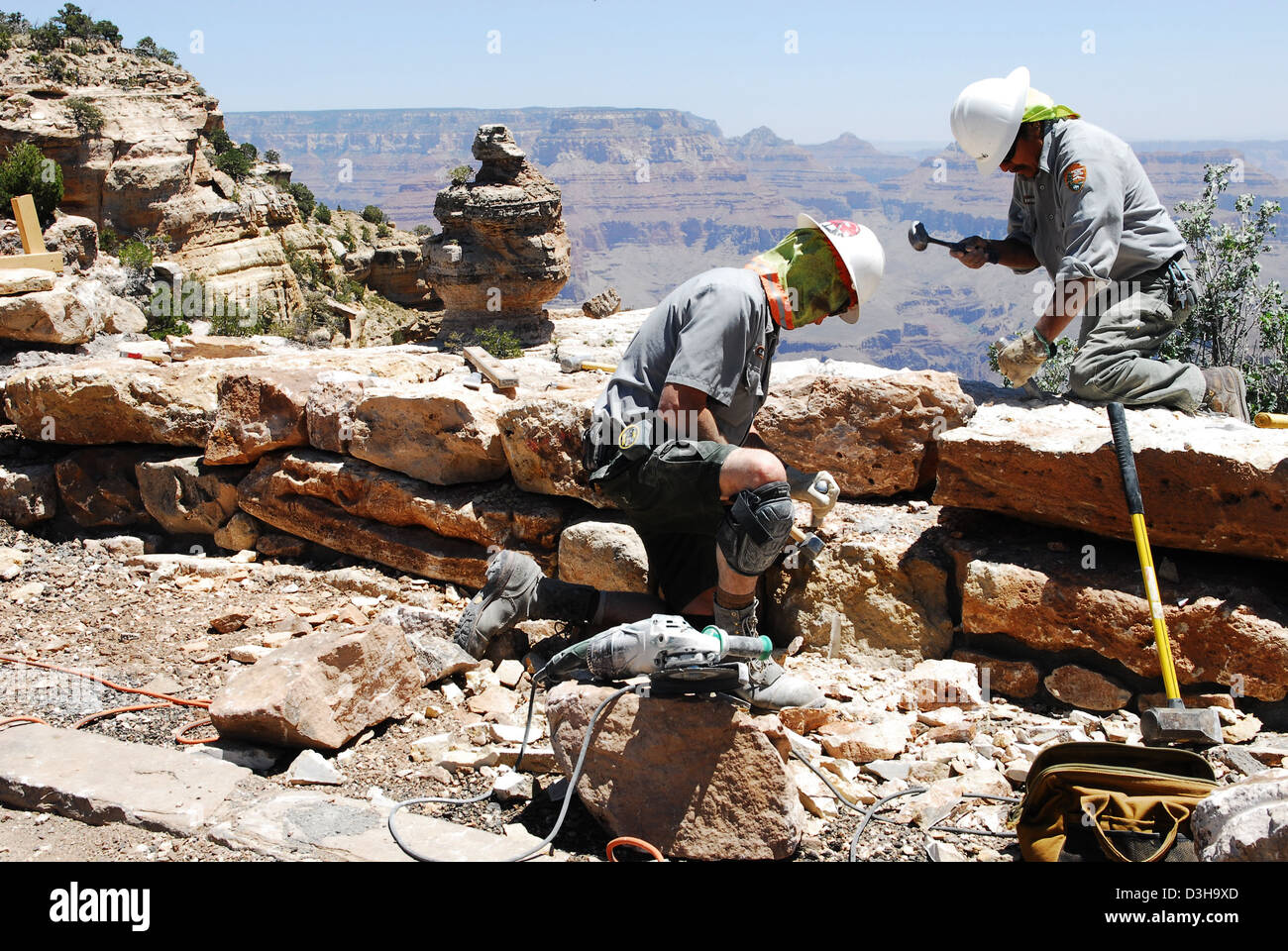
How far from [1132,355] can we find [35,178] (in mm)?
28416

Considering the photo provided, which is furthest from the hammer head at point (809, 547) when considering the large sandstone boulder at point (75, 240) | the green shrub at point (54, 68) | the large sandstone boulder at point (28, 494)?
the green shrub at point (54, 68)

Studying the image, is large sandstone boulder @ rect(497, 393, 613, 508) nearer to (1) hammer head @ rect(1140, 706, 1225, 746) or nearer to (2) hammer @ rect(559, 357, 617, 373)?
(2) hammer @ rect(559, 357, 617, 373)

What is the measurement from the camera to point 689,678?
289 centimetres

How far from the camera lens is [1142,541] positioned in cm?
353

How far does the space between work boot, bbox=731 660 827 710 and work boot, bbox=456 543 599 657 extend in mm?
1072

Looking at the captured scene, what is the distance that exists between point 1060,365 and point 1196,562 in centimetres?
1003

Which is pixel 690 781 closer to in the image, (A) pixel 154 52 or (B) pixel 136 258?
(B) pixel 136 258

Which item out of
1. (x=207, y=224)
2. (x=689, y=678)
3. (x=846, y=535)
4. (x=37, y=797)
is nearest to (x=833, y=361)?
(x=846, y=535)

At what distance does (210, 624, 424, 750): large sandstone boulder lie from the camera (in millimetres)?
3551

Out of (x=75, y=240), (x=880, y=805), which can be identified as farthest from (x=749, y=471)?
(x=75, y=240)

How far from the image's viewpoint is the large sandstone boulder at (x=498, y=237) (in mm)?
22922

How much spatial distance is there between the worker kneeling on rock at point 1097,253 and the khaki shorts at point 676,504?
6.01 ft
